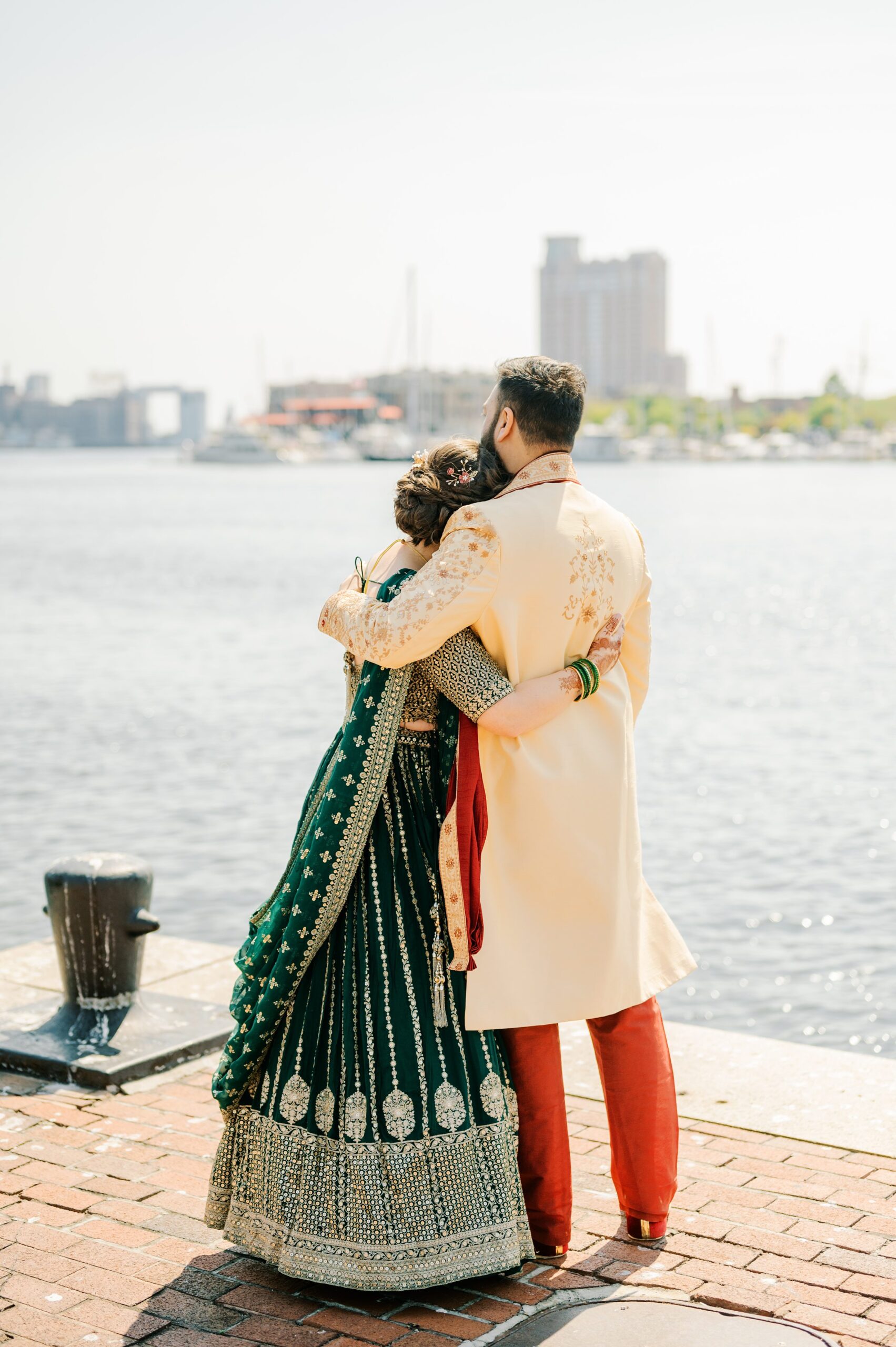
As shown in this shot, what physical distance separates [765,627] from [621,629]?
25.6 meters

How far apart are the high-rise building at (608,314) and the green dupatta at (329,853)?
18067 centimetres

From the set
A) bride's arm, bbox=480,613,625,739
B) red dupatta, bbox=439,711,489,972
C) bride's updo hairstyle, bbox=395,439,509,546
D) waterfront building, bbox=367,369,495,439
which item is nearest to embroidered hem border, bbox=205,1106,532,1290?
red dupatta, bbox=439,711,489,972

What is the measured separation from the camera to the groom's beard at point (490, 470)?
Result: 3.26 m

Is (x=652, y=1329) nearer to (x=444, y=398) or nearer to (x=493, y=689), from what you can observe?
(x=493, y=689)

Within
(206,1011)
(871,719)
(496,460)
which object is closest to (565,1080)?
(206,1011)

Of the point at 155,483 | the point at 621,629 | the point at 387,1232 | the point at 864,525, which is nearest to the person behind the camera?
the point at 387,1232

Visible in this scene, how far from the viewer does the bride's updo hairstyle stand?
127 inches

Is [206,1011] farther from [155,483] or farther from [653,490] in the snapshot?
[155,483]

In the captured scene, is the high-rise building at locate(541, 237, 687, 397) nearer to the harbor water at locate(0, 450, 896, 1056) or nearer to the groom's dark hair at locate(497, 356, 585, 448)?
the harbor water at locate(0, 450, 896, 1056)

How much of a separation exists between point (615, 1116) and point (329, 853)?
0.88 m

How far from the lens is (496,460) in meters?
3.28

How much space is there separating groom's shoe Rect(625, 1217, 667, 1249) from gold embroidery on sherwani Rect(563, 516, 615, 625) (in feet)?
4.30

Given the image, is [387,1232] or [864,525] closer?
[387,1232]

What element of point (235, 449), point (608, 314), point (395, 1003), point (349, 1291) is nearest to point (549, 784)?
point (395, 1003)
